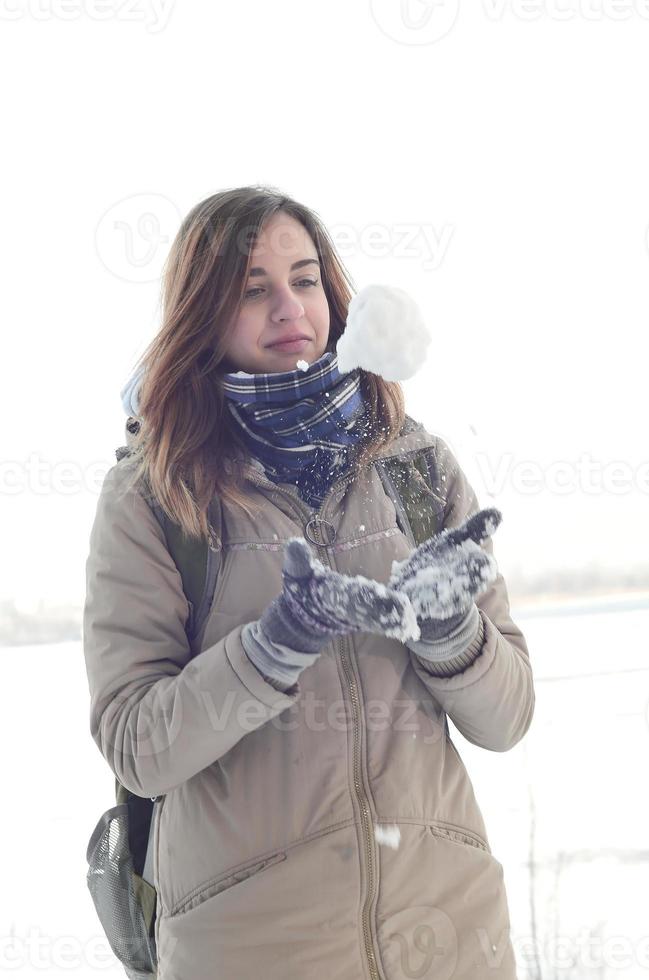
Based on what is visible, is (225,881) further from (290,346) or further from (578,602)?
(578,602)

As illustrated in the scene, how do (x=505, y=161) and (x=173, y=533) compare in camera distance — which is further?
(x=505, y=161)

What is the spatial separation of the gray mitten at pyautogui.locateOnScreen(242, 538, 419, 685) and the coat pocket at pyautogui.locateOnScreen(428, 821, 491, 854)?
0.90 feet

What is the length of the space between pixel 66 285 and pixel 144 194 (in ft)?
4.99

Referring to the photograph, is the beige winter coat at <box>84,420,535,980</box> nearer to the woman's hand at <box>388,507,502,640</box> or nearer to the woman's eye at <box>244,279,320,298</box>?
the woman's hand at <box>388,507,502,640</box>

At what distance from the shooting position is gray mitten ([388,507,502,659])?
957 millimetres

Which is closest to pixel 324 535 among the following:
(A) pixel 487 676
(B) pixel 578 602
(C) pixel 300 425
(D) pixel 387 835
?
(C) pixel 300 425

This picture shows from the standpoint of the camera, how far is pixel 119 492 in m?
1.13

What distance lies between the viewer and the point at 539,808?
2592 millimetres

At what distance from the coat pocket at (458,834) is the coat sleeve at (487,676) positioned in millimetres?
126

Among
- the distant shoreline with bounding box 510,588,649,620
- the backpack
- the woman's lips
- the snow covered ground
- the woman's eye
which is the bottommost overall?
the snow covered ground

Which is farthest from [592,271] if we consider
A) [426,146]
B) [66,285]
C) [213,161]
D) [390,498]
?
[390,498]

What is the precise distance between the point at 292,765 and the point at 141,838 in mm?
315

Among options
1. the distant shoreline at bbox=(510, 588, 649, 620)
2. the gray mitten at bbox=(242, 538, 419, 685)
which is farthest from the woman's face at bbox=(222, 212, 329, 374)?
the distant shoreline at bbox=(510, 588, 649, 620)

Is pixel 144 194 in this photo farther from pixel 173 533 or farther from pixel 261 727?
pixel 261 727
